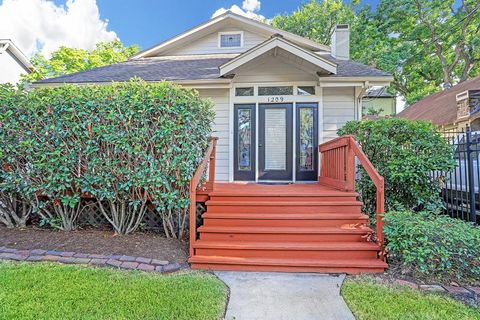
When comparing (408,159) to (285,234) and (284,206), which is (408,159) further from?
(285,234)

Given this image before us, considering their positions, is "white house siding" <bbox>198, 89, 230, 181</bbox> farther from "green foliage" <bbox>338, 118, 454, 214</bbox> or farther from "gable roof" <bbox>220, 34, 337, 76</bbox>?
"green foliage" <bbox>338, 118, 454, 214</bbox>

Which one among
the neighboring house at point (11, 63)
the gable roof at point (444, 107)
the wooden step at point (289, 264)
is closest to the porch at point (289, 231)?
the wooden step at point (289, 264)

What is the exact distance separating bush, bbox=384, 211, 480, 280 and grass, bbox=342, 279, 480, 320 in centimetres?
40

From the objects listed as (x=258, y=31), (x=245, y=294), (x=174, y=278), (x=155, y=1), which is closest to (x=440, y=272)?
(x=245, y=294)

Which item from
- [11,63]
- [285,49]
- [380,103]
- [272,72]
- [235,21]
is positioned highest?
[11,63]

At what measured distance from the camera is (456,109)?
12391mm

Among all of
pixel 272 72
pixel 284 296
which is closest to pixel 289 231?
pixel 284 296

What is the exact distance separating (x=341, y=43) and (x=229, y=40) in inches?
138

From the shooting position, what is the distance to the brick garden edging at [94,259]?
11.0 feet

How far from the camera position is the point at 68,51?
65.2 ft

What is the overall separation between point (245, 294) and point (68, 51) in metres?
23.2

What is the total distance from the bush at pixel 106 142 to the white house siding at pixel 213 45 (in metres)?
5.43

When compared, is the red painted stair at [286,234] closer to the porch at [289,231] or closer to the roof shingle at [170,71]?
the porch at [289,231]

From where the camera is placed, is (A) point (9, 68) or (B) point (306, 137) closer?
(B) point (306, 137)
